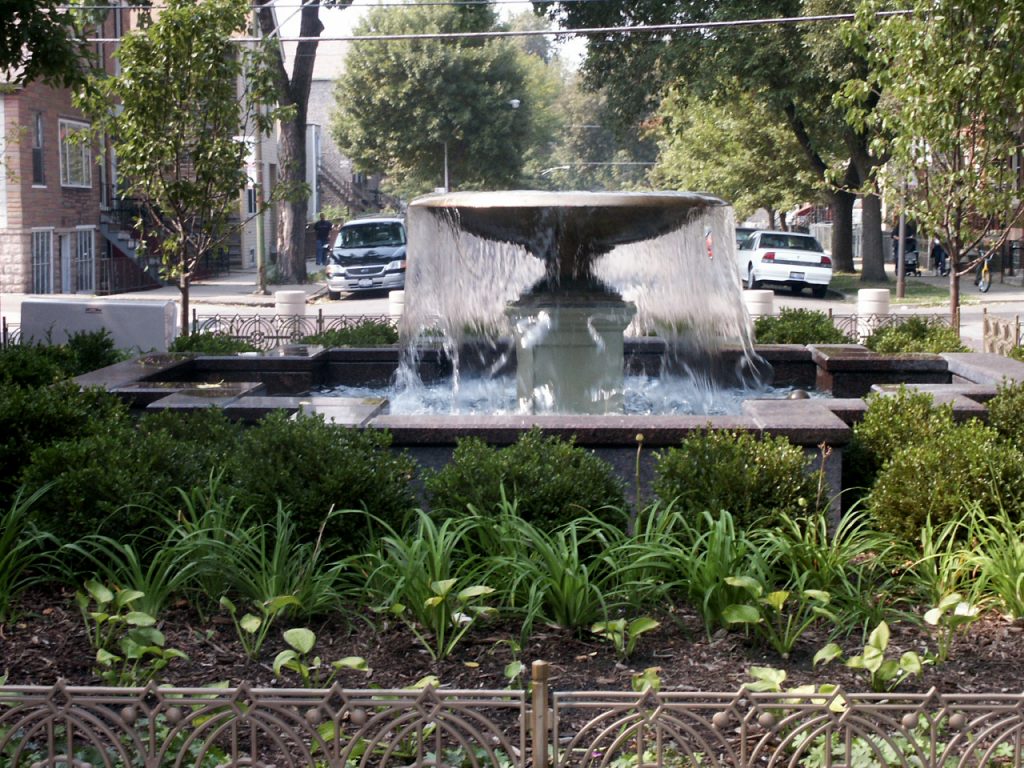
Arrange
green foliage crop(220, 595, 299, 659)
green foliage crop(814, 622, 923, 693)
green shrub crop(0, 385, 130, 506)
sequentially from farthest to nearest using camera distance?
green shrub crop(0, 385, 130, 506)
green foliage crop(220, 595, 299, 659)
green foliage crop(814, 622, 923, 693)

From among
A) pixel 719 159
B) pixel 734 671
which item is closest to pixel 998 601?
pixel 734 671

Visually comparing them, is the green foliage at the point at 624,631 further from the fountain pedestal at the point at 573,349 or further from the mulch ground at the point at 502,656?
the fountain pedestal at the point at 573,349

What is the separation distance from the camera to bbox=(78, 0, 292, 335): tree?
15.6 metres

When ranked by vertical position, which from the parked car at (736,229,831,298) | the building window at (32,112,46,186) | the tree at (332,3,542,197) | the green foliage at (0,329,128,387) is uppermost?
the tree at (332,3,542,197)

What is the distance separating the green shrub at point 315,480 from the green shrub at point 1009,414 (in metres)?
3.52

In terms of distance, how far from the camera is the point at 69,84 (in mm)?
10445

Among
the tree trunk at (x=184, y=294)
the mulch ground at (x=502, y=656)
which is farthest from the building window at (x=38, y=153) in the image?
the mulch ground at (x=502, y=656)

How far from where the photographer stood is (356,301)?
3434 cm

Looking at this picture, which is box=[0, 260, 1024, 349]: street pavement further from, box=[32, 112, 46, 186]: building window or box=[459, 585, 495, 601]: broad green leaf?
box=[459, 585, 495, 601]: broad green leaf

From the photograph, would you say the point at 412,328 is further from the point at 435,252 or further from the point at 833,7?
the point at 833,7

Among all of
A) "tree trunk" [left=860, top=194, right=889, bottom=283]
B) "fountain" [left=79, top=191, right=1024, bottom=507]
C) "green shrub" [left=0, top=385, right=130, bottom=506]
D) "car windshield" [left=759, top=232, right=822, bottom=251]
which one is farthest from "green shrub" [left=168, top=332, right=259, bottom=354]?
"tree trunk" [left=860, top=194, right=889, bottom=283]

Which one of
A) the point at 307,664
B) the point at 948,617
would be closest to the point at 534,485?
the point at 307,664

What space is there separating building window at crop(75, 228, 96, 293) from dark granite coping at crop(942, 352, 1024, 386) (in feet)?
91.9

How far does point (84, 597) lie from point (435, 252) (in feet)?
20.7
